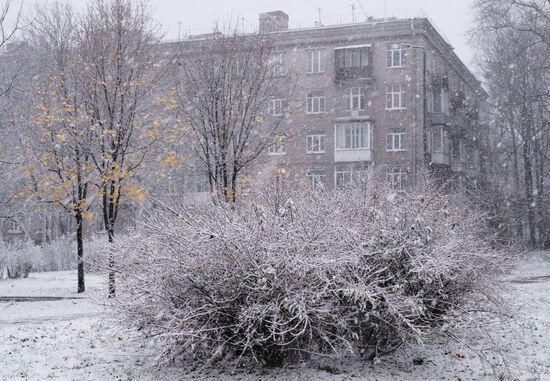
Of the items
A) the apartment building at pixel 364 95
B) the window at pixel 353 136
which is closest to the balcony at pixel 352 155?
the apartment building at pixel 364 95

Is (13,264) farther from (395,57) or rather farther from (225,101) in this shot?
(395,57)

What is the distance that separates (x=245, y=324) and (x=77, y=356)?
268cm

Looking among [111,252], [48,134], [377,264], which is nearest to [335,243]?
[377,264]

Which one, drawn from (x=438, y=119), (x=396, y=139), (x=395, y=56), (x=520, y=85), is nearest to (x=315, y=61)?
(x=395, y=56)

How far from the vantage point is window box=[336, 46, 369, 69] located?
42.2 meters

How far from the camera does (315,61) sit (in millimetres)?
43750

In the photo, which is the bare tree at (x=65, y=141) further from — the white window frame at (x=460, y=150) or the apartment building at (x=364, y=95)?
the white window frame at (x=460, y=150)

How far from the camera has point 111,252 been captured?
30.6ft

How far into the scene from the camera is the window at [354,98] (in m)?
42.8

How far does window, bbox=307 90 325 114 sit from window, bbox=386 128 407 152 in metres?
4.48

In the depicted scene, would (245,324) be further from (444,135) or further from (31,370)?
(444,135)

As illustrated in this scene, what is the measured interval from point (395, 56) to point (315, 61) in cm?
497

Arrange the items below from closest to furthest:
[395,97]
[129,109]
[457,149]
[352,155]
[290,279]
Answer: [290,279]
[129,109]
[352,155]
[395,97]
[457,149]

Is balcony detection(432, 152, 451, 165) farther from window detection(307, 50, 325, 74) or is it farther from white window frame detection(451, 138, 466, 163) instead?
window detection(307, 50, 325, 74)
